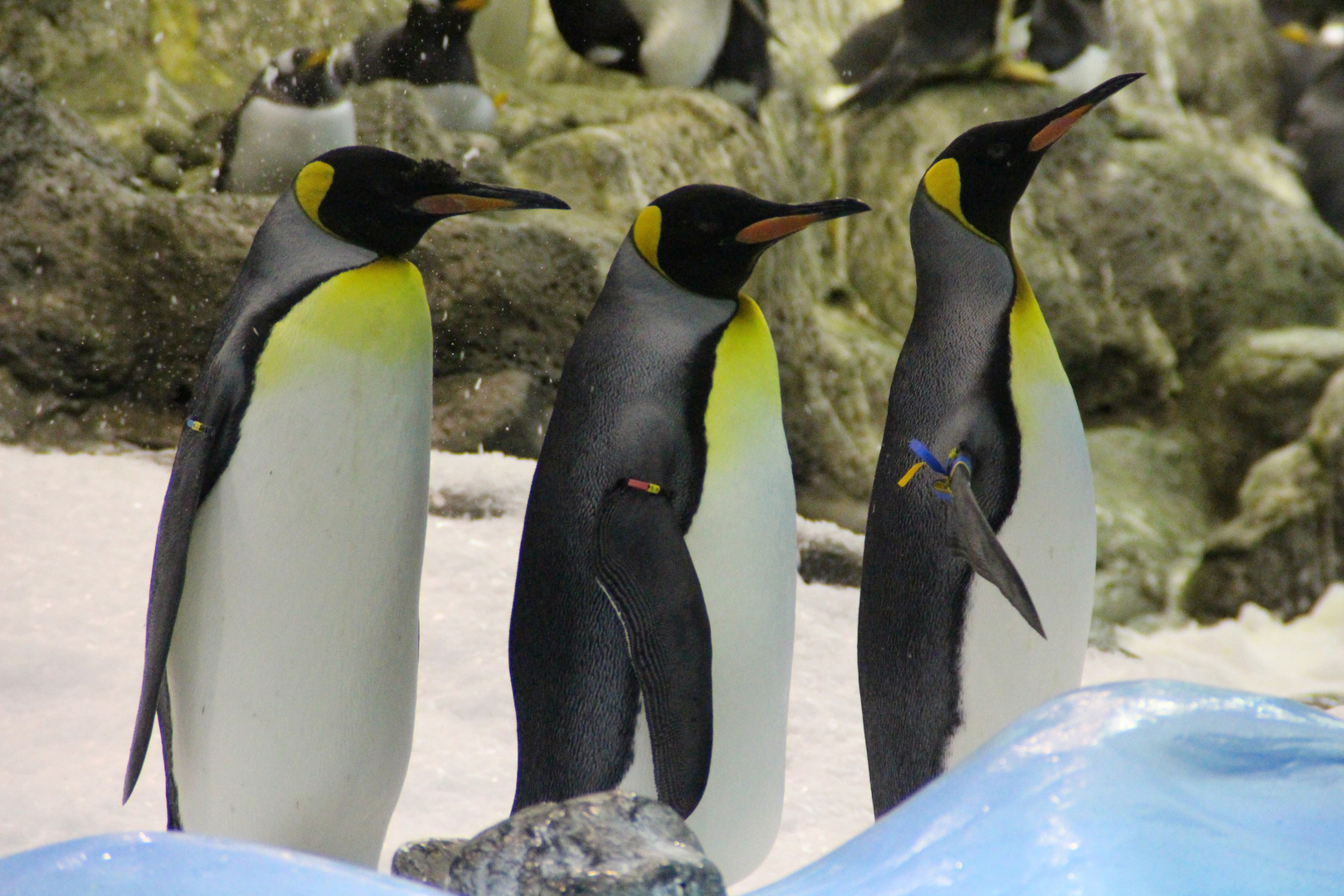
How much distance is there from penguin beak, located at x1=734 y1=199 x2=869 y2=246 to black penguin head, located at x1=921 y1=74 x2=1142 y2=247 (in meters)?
0.17

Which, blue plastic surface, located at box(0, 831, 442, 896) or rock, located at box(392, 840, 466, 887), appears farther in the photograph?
rock, located at box(392, 840, 466, 887)

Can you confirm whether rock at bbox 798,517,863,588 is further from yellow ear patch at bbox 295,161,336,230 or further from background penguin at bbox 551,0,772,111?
background penguin at bbox 551,0,772,111

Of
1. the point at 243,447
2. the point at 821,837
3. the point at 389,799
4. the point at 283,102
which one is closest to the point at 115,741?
the point at 389,799

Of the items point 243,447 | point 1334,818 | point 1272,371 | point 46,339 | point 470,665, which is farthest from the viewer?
point 1272,371

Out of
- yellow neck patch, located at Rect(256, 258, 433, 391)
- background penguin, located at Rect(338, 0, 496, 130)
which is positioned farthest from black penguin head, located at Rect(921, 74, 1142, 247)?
background penguin, located at Rect(338, 0, 496, 130)

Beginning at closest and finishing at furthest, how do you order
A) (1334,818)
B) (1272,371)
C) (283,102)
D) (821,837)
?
(1334,818), (821,837), (283,102), (1272,371)

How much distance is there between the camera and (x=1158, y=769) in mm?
796

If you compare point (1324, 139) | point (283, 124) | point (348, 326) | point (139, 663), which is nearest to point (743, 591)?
point (348, 326)

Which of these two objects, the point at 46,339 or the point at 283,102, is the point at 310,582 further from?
the point at 283,102

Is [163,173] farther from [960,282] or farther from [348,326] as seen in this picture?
[960,282]

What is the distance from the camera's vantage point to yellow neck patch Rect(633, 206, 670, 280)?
1305 mm

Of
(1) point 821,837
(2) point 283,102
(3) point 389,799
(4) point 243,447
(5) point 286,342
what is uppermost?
(2) point 283,102

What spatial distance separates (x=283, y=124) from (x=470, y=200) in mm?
2078

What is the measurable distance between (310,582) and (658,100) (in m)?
3.03
